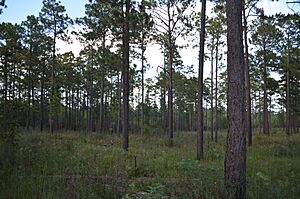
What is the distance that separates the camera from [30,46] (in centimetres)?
3212

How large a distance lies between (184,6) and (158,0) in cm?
204

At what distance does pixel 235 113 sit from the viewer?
6.47 meters

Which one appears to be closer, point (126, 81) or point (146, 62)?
point (126, 81)

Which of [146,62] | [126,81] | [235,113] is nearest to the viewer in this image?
[235,113]

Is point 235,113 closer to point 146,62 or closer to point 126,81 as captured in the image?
point 126,81

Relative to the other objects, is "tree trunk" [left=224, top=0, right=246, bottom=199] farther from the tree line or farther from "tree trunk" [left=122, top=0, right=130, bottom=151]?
"tree trunk" [left=122, top=0, right=130, bottom=151]

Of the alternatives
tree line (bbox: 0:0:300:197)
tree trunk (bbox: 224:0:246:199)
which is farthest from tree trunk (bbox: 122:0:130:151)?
tree trunk (bbox: 224:0:246:199)

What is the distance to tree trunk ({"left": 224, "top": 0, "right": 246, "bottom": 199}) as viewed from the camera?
20.4ft

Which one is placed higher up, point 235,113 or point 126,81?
point 126,81

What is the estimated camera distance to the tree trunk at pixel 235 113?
20.4ft

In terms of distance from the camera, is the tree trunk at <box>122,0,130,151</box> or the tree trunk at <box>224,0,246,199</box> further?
the tree trunk at <box>122,0,130,151</box>

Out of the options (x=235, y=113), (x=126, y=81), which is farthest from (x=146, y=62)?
(x=235, y=113)

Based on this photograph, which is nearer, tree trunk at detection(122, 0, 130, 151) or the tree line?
the tree line

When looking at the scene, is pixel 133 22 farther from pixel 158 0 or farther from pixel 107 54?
pixel 158 0
